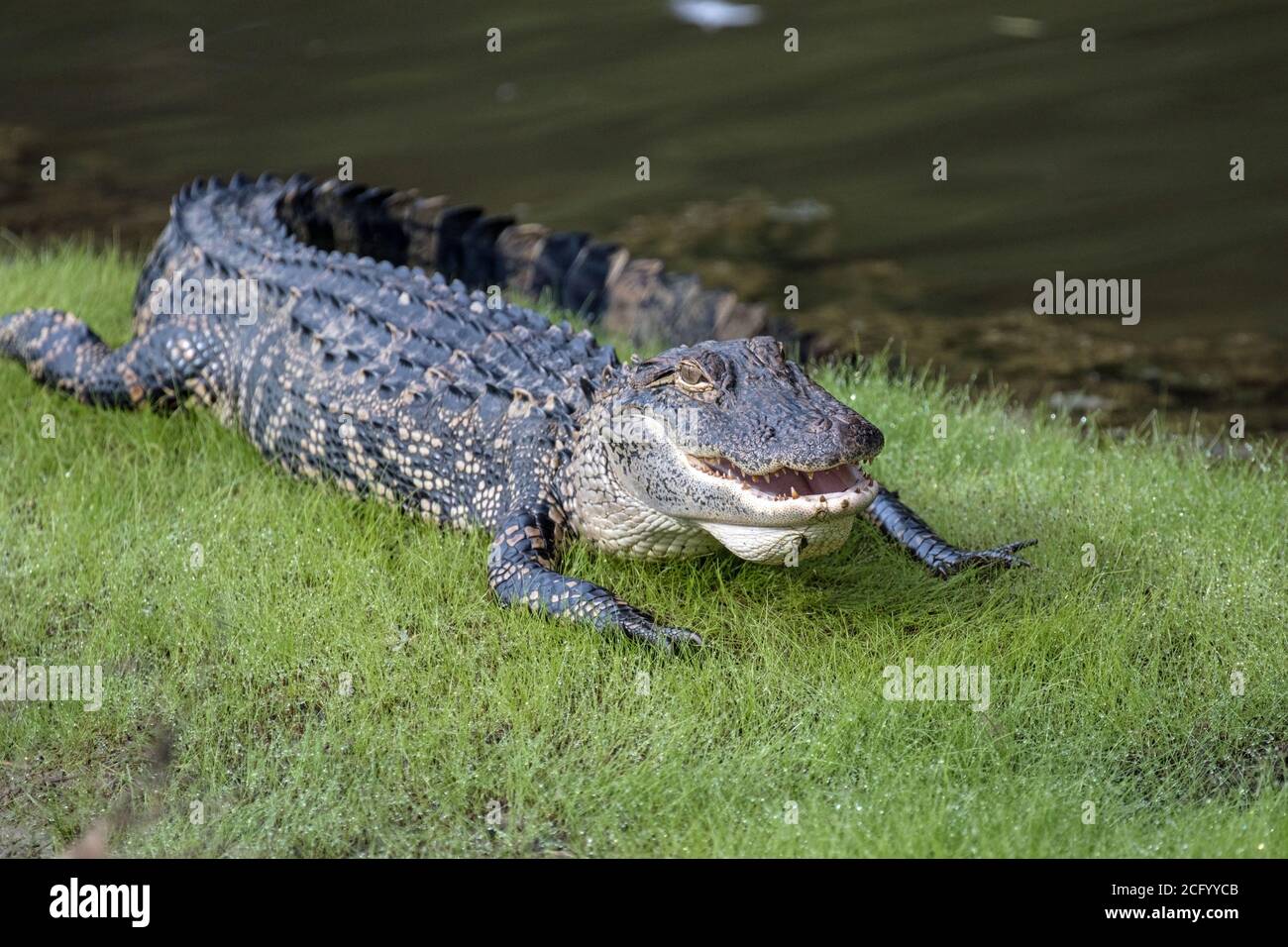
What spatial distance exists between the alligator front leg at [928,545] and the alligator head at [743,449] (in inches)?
26.5

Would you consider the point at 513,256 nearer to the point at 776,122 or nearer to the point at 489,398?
the point at 489,398

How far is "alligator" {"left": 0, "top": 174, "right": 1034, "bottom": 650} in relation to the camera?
445 centimetres

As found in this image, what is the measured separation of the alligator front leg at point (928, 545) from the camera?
5.02m

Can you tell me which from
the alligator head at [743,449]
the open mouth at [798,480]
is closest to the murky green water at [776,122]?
the alligator head at [743,449]

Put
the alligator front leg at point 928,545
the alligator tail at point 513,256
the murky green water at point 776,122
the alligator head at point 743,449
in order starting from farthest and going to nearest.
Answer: the murky green water at point 776,122 → the alligator tail at point 513,256 → the alligator front leg at point 928,545 → the alligator head at point 743,449

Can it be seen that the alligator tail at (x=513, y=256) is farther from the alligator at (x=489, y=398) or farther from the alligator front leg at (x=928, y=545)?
the alligator front leg at (x=928, y=545)

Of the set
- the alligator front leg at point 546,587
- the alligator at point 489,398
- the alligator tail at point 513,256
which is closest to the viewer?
the alligator at point 489,398

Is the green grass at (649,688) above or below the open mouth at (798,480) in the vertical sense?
below

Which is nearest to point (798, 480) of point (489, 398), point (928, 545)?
point (928, 545)

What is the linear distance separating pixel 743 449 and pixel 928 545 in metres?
1.04

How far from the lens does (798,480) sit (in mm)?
4387

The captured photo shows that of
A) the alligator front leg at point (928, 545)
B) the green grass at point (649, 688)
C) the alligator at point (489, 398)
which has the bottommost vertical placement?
the green grass at point (649, 688)

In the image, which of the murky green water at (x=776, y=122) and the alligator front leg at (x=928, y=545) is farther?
the murky green water at (x=776, y=122)

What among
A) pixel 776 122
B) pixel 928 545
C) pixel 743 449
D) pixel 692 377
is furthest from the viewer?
pixel 776 122
